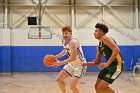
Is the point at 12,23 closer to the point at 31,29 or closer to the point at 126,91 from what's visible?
the point at 31,29

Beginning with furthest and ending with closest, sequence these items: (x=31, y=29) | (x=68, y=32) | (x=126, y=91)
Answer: (x=31, y=29)
(x=126, y=91)
(x=68, y=32)

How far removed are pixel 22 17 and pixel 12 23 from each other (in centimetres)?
73

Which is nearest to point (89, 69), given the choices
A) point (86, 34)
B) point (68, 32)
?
point (86, 34)

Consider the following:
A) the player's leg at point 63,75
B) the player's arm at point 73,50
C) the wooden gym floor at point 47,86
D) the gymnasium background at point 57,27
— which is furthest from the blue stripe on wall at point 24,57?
the player's arm at point 73,50

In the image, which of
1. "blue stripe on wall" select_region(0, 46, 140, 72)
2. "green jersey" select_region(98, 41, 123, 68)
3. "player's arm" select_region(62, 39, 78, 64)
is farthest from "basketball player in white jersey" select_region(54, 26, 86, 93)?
"blue stripe on wall" select_region(0, 46, 140, 72)

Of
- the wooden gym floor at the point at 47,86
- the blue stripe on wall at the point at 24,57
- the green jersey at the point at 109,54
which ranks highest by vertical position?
the green jersey at the point at 109,54

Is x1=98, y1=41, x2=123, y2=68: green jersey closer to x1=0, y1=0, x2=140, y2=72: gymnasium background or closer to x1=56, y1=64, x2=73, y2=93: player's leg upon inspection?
x1=56, y1=64, x2=73, y2=93: player's leg

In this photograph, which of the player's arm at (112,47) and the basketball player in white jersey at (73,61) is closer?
the player's arm at (112,47)

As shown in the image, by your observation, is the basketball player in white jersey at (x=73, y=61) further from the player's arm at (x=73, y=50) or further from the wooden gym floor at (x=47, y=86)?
the wooden gym floor at (x=47, y=86)

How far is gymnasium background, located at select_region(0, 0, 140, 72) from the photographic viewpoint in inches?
761

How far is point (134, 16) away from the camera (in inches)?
792

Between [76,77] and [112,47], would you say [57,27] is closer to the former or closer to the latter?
[76,77]

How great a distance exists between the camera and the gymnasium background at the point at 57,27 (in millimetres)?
19328

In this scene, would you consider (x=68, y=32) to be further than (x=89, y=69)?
No
